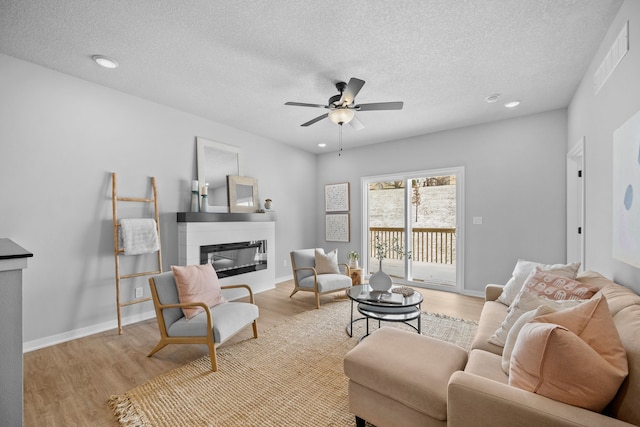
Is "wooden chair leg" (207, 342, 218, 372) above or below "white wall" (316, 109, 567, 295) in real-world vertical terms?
below

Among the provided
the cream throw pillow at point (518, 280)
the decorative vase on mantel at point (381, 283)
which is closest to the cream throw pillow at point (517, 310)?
the cream throw pillow at point (518, 280)

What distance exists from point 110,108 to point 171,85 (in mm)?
778

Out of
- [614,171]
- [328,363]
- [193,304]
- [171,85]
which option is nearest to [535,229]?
[614,171]

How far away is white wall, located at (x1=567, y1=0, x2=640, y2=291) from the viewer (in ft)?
5.70

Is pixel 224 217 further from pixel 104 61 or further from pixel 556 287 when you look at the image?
pixel 556 287

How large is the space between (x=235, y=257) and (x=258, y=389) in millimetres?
2605

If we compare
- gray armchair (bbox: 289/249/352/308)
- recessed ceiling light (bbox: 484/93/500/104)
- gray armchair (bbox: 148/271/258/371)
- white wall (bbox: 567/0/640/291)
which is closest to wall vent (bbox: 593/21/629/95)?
A: white wall (bbox: 567/0/640/291)

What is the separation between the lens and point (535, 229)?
394cm

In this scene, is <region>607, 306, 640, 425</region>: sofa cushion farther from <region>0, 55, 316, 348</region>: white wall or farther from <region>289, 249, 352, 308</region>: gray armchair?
<region>0, 55, 316, 348</region>: white wall

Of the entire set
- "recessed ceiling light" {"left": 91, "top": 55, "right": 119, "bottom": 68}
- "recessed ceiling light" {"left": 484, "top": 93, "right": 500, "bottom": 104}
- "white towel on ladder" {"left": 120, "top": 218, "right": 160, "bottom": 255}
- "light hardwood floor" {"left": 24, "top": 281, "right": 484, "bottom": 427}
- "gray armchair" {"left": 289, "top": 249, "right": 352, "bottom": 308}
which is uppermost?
"recessed ceiling light" {"left": 91, "top": 55, "right": 119, "bottom": 68}

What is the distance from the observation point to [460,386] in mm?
1162

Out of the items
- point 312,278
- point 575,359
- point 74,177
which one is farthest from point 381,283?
Result: point 74,177

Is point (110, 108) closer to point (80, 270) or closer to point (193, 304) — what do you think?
point (80, 270)

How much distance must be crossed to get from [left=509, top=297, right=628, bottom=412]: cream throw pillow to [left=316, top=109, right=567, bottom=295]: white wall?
3.31m
